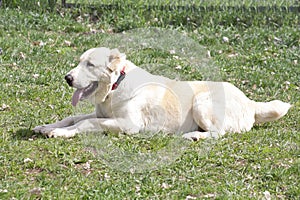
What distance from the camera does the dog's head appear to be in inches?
267

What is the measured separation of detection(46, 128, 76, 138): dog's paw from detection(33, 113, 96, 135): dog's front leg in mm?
39

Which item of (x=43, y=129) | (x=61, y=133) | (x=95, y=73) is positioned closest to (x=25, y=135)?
(x=43, y=129)

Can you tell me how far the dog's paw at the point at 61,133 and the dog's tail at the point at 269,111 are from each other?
81.1 inches

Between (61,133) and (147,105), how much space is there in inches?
37.3

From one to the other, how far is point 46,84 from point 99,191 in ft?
12.3

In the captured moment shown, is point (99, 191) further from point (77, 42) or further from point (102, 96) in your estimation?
point (77, 42)

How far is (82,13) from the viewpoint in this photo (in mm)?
12359

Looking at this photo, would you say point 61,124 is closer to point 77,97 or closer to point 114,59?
point 77,97

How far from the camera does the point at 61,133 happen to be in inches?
273

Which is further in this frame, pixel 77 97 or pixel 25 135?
pixel 25 135

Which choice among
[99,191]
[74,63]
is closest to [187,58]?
[74,63]

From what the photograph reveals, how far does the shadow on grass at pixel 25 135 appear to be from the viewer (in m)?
6.91

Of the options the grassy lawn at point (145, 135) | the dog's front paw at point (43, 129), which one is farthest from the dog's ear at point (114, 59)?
the dog's front paw at point (43, 129)

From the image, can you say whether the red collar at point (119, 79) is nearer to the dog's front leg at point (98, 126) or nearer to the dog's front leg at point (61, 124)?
the dog's front leg at point (98, 126)
